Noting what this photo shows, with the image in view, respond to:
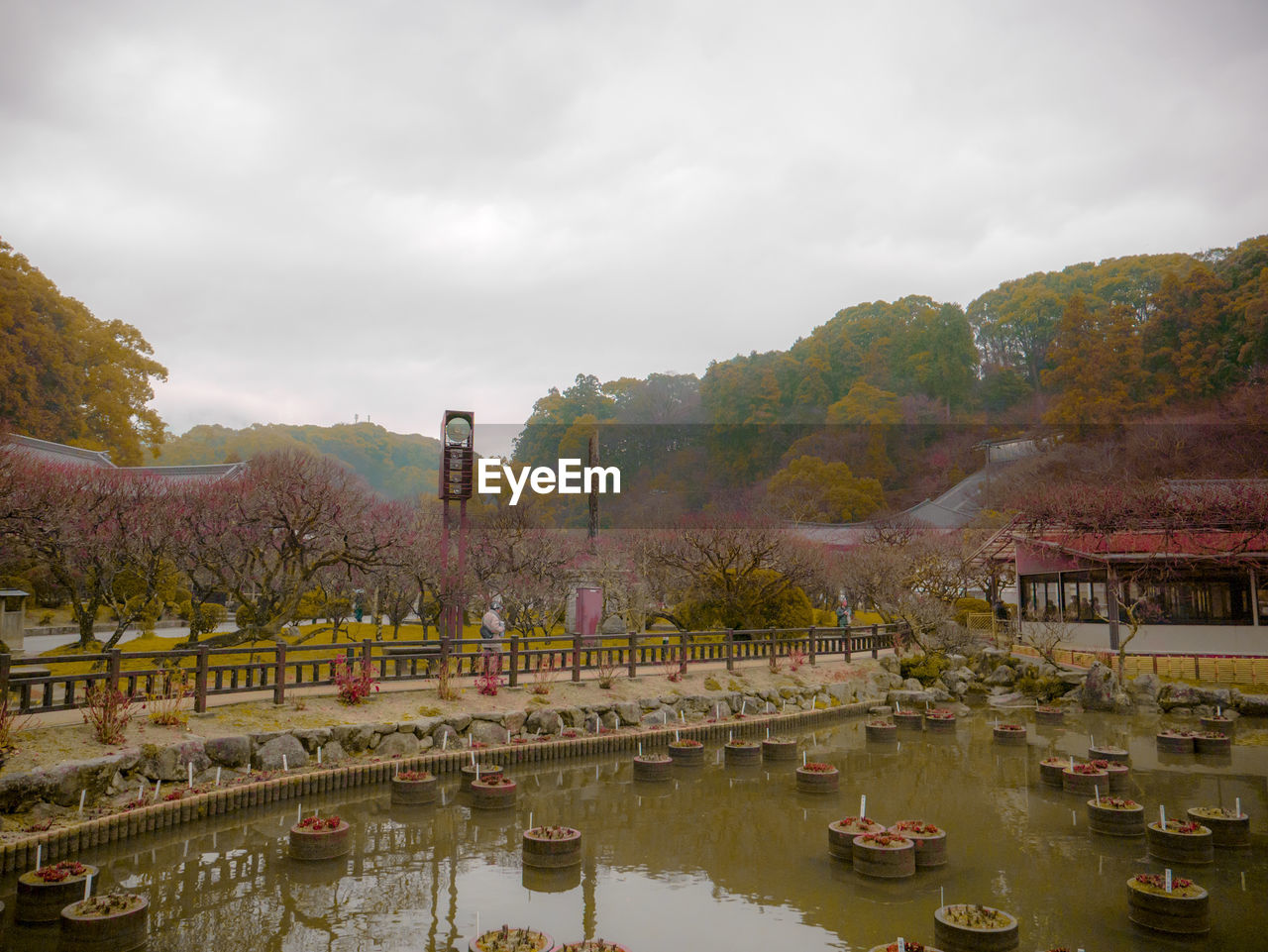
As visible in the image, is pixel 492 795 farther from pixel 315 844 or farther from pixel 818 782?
pixel 818 782

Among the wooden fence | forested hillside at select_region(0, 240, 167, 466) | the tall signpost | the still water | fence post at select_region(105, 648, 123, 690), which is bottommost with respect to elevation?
the still water

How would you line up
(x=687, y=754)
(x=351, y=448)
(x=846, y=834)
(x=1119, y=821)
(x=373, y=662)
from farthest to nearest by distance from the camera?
(x=351, y=448), (x=373, y=662), (x=687, y=754), (x=1119, y=821), (x=846, y=834)

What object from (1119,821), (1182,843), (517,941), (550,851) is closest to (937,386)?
(1119,821)

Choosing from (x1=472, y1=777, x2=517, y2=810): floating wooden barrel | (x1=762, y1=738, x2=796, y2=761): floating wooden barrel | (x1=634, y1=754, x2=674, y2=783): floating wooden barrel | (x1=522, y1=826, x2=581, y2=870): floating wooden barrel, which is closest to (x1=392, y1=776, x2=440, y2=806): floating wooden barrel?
(x1=472, y1=777, x2=517, y2=810): floating wooden barrel

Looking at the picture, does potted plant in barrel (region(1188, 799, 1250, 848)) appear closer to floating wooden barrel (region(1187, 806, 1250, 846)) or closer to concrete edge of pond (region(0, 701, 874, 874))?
floating wooden barrel (region(1187, 806, 1250, 846))

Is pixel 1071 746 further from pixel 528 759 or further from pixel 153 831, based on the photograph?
pixel 153 831

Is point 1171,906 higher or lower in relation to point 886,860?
higher
